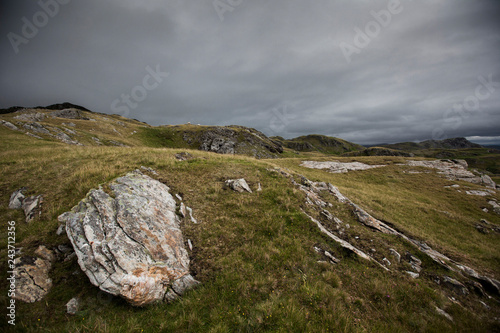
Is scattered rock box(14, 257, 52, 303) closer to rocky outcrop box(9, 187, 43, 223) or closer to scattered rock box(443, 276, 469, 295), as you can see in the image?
rocky outcrop box(9, 187, 43, 223)

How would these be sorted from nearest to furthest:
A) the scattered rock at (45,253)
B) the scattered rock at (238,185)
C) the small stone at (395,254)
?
the scattered rock at (45,253) < the small stone at (395,254) < the scattered rock at (238,185)

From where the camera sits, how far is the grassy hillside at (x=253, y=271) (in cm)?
588

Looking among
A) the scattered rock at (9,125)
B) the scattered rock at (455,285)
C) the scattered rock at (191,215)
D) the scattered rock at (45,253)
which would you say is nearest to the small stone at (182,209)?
the scattered rock at (191,215)

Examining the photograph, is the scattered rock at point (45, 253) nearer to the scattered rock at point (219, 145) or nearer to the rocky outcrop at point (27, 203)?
the rocky outcrop at point (27, 203)

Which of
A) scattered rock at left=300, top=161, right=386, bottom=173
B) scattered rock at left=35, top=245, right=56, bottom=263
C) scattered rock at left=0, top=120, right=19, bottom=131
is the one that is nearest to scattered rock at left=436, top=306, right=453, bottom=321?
scattered rock at left=35, top=245, right=56, bottom=263

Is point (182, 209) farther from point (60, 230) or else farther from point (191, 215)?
point (60, 230)

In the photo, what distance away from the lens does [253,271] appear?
7949mm

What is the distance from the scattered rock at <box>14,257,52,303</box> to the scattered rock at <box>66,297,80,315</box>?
41.5 inches

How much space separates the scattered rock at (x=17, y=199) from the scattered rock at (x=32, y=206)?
11.8 inches

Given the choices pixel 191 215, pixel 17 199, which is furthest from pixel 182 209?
pixel 17 199

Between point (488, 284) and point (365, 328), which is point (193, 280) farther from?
point (488, 284)

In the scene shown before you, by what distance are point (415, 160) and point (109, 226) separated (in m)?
64.0

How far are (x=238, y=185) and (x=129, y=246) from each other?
8650mm

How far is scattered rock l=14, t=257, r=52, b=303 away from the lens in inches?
229
